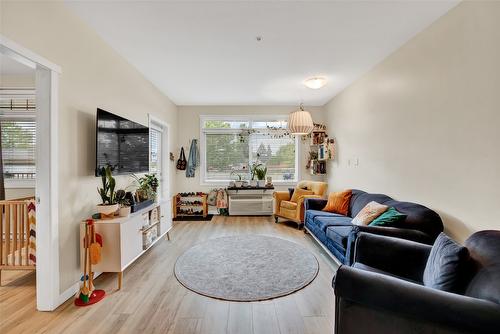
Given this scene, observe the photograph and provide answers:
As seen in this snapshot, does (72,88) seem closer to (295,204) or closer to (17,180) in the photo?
(17,180)

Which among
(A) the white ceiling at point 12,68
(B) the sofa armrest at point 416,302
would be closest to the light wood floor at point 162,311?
(B) the sofa armrest at point 416,302

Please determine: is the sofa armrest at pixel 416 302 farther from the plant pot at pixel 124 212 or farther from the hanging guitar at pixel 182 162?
the hanging guitar at pixel 182 162

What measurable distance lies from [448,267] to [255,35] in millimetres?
2672

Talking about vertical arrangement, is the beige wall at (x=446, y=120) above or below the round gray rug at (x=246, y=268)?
above

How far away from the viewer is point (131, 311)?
2000 millimetres

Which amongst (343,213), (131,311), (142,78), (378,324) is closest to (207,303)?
(131,311)

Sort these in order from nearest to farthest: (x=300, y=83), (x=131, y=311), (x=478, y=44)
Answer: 1. (x=478, y=44)
2. (x=131, y=311)
3. (x=300, y=83)

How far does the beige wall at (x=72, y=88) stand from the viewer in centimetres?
180

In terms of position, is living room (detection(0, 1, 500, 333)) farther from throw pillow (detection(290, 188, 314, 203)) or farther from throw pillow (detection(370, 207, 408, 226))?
throw pillow (detection(290, 188, 314, 203))

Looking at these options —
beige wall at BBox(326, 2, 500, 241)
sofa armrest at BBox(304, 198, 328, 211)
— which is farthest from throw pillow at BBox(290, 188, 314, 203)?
beige wall at BBox(326, 2, 500, 241)

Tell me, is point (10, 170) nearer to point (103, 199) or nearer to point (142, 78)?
point (103, 199)

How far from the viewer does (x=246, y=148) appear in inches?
229

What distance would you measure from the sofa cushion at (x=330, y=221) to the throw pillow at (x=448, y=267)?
151 centimetres

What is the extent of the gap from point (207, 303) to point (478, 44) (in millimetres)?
3256
